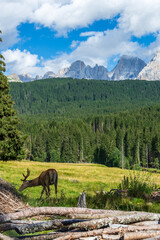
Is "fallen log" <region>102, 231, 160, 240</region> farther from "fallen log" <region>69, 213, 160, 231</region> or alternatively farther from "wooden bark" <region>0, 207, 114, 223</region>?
"wooden bark" <region>0, 207, 114, 223</region>

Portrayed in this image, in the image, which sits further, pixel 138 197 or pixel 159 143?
pixel 159 143

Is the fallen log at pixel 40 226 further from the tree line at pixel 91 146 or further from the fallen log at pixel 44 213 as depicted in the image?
the tree line at pixel 91 146

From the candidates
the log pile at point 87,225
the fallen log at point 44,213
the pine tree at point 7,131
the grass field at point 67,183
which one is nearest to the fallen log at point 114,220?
the log pile at point 87,225

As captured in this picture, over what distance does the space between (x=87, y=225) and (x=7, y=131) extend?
2427 cm

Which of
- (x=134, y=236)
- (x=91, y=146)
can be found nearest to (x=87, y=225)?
(x=134, y=236)

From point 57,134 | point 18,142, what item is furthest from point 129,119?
point 18,142

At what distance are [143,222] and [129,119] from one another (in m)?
177

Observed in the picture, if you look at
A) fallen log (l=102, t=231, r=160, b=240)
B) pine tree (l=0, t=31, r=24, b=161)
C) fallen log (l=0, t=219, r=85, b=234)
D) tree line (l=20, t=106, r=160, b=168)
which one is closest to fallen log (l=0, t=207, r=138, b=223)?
fallen log (l=0, t=219, r=85, b=234)

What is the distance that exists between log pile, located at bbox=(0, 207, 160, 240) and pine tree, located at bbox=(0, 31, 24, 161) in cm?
2288

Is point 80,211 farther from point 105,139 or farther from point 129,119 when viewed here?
point 129,119

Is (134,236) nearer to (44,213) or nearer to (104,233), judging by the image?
(104,233)

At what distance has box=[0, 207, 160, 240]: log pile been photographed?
1.92 m

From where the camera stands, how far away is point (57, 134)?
13175 cm

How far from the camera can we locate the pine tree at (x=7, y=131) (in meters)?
24.4
